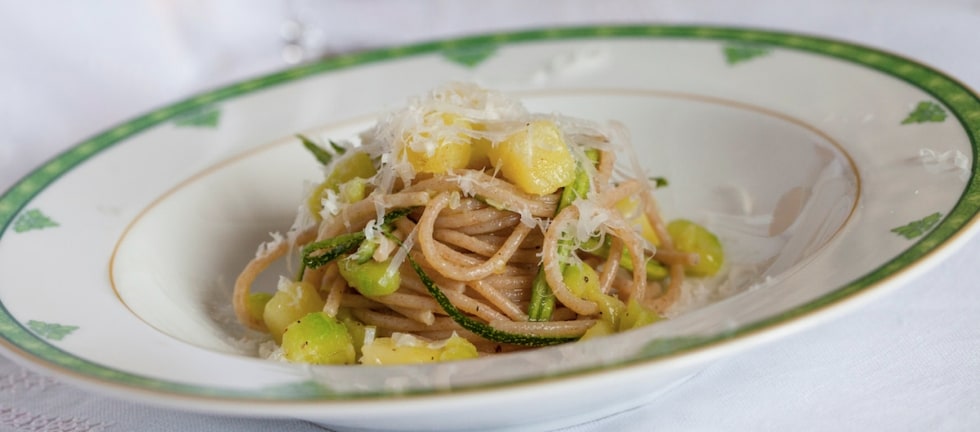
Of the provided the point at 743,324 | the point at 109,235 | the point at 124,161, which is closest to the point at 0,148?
the point at 124,161

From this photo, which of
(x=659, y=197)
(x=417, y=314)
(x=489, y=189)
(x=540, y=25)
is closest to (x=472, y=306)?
(x=417, y=314)

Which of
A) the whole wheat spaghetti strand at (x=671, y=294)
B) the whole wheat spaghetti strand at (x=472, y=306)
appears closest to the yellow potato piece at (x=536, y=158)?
the whole wheat spaghetti strand at (x=472, y=306)

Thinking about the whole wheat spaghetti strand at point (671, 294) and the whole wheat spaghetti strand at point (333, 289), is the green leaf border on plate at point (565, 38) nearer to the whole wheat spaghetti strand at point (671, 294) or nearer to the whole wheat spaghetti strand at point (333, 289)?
the whole wheat spaghetti strand at point (333, 289)

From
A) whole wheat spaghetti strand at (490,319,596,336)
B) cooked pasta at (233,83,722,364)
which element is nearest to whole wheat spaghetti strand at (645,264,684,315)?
cooked pasta at (233,83,722,364)

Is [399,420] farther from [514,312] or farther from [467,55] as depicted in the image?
[467,55]

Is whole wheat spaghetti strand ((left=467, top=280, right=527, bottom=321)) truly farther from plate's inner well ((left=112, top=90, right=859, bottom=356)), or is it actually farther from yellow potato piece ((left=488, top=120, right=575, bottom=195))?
plate's inner well ((left=112, top=90, right=859, bottom=356))
